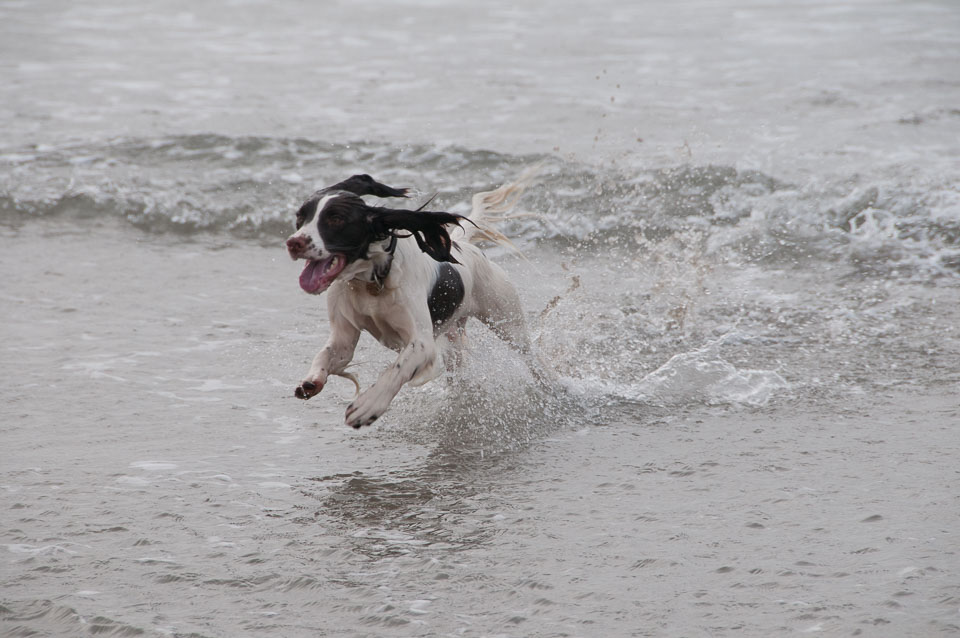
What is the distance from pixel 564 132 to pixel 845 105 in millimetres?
3357

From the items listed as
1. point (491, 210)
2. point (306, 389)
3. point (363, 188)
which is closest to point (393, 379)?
point (306, 389)

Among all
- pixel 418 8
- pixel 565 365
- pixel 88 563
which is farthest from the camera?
pixel 418 8

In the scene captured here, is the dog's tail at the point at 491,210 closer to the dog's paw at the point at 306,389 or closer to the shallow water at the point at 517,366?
the shallow water at the point at 517,366

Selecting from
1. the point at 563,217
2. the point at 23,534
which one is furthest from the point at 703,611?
the point at 563,217

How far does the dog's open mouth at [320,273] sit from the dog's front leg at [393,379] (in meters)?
0.46

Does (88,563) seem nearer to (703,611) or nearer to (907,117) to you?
(703,611)

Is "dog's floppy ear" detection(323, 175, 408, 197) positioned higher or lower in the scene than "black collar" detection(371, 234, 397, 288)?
higher

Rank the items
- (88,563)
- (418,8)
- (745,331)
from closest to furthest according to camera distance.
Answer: (88,563) < (745,331) < (418,8)

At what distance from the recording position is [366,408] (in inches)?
169

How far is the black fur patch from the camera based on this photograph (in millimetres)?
5035

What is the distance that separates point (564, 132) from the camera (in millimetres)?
11430

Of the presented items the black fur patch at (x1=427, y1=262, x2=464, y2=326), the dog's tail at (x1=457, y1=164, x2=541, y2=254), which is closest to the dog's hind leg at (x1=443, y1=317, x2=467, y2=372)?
the black fur patch at (x1=427, y1=262, x2=464, y2=326)

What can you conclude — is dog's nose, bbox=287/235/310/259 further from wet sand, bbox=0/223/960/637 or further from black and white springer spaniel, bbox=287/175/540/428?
wet sand, bbox=0/223/960/637

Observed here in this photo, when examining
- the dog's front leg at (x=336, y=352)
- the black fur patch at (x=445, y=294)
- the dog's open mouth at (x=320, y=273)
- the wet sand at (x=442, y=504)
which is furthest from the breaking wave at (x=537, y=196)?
the dog's open mouth at (x=320, y=273)
